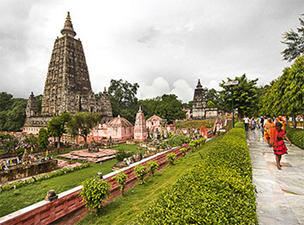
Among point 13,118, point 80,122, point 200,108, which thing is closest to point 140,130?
point 80,122

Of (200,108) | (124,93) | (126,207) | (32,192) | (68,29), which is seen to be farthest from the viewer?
(124,93)

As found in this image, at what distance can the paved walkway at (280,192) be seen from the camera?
2.94 m

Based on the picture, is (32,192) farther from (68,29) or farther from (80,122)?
(68,29)

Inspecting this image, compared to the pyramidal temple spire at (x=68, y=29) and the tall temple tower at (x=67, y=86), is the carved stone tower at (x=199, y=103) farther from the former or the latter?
the pyramidal temple spire at (x=68, y=29)

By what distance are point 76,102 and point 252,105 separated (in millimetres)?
34959

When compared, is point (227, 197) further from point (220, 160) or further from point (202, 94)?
point (202, 94)

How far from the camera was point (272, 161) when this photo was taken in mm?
6516

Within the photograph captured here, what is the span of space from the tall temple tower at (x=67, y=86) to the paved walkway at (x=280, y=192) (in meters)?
36.3

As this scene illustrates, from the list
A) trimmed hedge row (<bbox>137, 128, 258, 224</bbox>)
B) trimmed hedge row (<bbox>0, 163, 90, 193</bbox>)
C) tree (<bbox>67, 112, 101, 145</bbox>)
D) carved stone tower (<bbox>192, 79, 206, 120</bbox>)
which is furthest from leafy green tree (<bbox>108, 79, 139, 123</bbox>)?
trimmed hedge row (<bbox>137, 128, 258, 224</bbox>)

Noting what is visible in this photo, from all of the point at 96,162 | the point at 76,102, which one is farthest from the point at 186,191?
the point at 76,102

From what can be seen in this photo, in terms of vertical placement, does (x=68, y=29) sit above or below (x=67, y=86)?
above

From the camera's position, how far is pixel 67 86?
Answer: 1340 inches

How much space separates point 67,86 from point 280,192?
3878cm

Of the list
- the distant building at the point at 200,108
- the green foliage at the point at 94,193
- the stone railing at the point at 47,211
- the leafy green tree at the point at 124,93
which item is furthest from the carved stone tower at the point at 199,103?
the green foliage at the point at 94,193
